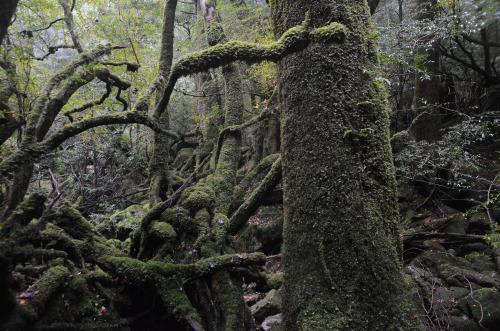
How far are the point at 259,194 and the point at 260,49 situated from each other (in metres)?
2.56

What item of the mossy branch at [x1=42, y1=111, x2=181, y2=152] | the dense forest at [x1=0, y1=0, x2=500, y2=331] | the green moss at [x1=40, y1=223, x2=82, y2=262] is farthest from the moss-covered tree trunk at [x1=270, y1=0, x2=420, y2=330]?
the mossy branch at [x1=42, y1=111, x2=181, y2=152]

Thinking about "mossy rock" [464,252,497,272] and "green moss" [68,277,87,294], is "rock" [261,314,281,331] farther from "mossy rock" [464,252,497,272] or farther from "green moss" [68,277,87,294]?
"mossy rock" [464,252,497,272]

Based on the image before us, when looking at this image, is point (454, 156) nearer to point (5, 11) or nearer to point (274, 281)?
point (274, 281)

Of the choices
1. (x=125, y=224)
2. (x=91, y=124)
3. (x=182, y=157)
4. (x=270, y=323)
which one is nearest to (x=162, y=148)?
(x=125, y=224)

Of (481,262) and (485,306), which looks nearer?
(485,306)

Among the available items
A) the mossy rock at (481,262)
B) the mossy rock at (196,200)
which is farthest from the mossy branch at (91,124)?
the mossy rock at (481,262)

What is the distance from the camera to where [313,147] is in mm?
2619

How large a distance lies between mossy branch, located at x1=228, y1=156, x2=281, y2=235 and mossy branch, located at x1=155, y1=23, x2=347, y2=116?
2.15m

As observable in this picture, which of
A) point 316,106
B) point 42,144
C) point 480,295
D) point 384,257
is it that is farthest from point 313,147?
point 480,295

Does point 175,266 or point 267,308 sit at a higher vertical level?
point 175,266

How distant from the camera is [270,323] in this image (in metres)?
3.89

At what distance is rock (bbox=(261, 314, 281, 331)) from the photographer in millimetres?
3787

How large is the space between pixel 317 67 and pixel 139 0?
657 inches

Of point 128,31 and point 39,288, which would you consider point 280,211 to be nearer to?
point 39,288
